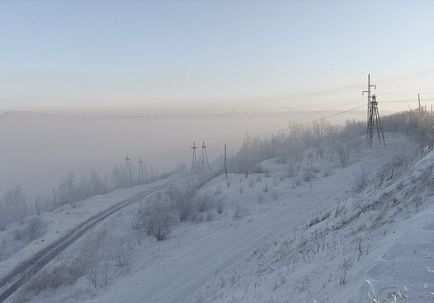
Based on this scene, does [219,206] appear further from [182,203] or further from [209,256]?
[209,256]

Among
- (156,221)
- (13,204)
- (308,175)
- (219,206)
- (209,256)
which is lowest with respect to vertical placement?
(13,204)

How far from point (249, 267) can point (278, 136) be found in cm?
8099

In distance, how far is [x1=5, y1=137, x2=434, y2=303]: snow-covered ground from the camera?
6.99 meters

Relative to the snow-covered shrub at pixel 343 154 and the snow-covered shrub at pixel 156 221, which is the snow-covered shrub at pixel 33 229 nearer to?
the snow-covered shrub at pixel 156 221

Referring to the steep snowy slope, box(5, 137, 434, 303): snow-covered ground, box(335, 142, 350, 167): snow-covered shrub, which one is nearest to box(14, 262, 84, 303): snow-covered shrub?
box(5, 137, 434, 303): snow-covered ground

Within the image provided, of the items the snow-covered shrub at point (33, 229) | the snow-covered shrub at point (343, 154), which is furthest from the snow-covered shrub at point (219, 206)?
the snow-covered shrub at point (33, 229)

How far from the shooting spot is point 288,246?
14.3 meters

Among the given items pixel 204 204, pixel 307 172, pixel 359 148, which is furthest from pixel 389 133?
pixel 204 204

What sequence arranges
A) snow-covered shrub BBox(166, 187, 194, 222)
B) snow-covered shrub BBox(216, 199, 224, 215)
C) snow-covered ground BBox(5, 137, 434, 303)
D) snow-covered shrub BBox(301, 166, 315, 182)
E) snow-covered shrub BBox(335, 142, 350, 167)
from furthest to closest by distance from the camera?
snow-covered shrub BBox(335, 142, 350, 167), snow-covered shrub BBox(301, 166, 315, 182), snow-covered shrub BBox(166, 187, 194, 222), snow-covered shrub BBox(216, 199, 224, 215), snow-covered ground BBox(5, 137, 434, 303)

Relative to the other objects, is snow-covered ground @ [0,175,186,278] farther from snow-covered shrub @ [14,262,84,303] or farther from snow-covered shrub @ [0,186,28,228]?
snow-covered shrub @ [0,186,28,228]

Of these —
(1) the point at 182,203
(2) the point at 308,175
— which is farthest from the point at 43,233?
(2) the point at 308,175

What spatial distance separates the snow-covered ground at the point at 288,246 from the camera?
699 centimetres

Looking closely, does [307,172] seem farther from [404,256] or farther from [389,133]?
[404,256]

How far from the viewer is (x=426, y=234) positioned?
289 inches
